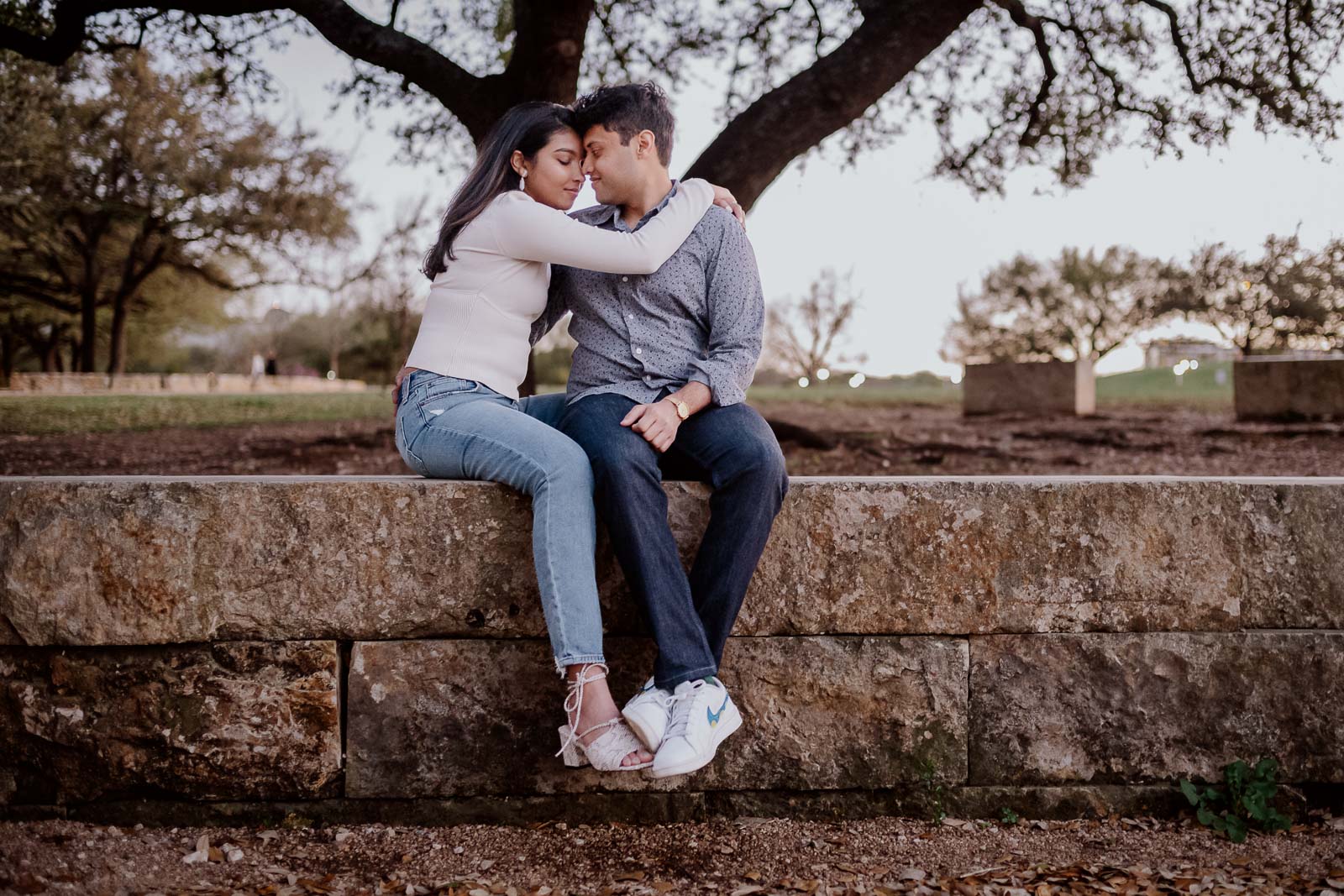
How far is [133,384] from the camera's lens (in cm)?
2350

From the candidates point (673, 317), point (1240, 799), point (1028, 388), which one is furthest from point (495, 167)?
point (1028, 388)

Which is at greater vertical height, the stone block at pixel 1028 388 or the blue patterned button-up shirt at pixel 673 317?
the stone block at pixel 1028 388

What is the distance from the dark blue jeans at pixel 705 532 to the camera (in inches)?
102

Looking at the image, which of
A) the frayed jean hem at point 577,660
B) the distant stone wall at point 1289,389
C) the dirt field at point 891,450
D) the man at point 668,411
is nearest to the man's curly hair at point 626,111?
the man at point 668,411

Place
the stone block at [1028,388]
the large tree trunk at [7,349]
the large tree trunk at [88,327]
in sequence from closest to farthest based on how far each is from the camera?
the stone block at [1028,388]
the large tree trunk at [88,327]
the large tree trunk at [7,349]

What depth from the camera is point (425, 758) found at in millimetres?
2838

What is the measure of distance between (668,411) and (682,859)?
1.21 meters

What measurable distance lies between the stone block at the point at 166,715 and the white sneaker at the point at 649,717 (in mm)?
878

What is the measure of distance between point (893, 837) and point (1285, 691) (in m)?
1.25

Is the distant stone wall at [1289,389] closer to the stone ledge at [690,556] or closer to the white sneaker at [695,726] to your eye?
the stone ledge at [690,556]

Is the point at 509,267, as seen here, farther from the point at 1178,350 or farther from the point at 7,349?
the point at 1178,350

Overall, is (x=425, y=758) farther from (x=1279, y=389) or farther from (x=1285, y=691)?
(x=1279, y=389)

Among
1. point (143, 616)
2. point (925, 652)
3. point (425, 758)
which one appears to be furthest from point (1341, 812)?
point (143, 616)

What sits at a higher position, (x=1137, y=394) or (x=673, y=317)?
(x=1137, y=394)
